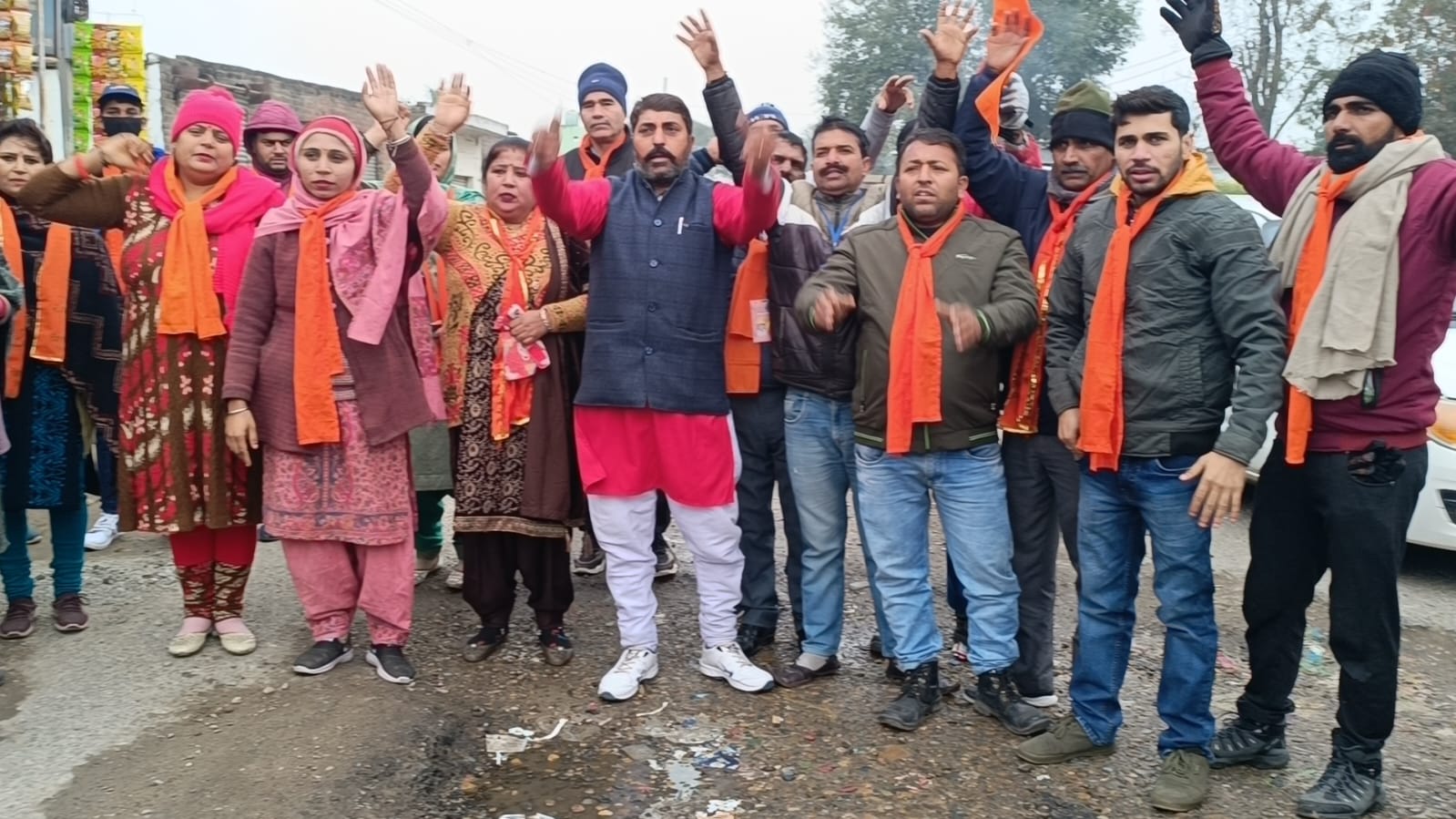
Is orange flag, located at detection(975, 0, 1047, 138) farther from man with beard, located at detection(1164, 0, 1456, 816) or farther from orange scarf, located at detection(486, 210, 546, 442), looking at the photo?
orange scarf, located at detection(486, 210, 546, 442)

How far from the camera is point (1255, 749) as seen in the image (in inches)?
135

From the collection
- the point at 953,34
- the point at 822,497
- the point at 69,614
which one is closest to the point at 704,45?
the point at 953,34

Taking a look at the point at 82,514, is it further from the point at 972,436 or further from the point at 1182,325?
the point at 1182,325

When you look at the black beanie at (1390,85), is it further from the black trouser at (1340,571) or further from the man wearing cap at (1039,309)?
the black trouser at (1340,571)

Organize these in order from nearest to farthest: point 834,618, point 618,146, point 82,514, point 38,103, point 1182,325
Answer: point 1182,325
point 834,618
point 82,514
point 618,146
point 38,103

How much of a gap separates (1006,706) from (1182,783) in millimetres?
640

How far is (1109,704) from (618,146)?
10.1 ft

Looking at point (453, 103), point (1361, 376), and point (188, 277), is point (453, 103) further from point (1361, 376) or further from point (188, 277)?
point (1361, 376)

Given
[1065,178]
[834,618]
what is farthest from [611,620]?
[1065,178]

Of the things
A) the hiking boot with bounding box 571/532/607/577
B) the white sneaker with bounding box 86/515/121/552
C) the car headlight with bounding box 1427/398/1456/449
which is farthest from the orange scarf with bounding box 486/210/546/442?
the car headlight with bounding box 1427/398/1456/449

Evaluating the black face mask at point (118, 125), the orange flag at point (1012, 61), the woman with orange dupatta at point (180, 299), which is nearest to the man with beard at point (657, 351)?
the orange flag at point (1012, 61)

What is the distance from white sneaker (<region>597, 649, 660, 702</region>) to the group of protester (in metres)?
0.02

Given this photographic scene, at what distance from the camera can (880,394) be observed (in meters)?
3.60

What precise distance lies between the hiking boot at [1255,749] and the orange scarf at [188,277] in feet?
12.3
